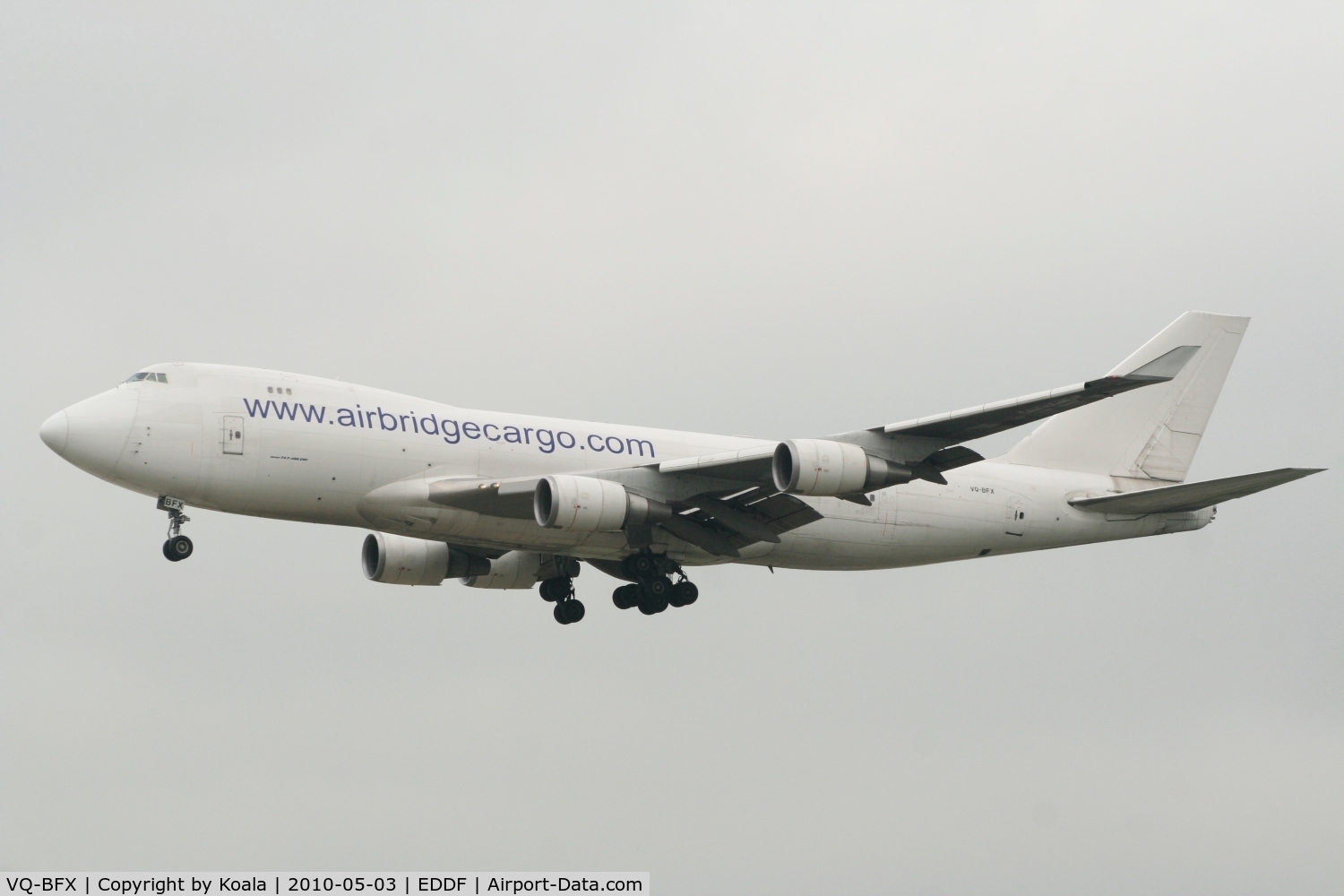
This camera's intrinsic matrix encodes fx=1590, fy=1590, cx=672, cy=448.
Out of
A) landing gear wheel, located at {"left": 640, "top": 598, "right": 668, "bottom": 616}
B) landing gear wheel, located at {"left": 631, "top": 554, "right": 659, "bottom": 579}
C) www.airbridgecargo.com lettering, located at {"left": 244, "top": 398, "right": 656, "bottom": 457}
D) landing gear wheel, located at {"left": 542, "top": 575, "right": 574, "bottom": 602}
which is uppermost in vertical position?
www.airbridgecargo.com lettering, located at {"left": 244, "top": 398, "right": 656, "bottom": 457}

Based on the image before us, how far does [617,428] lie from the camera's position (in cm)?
3816

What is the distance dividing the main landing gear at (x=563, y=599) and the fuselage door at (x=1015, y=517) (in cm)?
1135

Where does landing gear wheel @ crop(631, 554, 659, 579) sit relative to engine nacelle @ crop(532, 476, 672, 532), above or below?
below

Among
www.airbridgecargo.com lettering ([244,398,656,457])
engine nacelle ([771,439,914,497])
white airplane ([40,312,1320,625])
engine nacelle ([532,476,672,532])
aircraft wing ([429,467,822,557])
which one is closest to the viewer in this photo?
engine nacelle ([771,439,914,497])

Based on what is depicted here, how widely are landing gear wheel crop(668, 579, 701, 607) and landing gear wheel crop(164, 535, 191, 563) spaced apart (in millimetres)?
11169

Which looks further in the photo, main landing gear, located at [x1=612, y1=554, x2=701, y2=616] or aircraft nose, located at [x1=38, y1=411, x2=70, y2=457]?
main landing gear, located at [x1=612, y1=554, x2=701, y2=616]

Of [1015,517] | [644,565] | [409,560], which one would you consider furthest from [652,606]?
[1015,517]

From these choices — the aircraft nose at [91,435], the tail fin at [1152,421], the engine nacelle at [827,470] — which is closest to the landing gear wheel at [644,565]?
the engine nacelle at [827,470]

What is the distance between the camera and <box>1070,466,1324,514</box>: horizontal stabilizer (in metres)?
35.0

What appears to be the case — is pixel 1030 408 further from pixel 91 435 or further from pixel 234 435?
pixel 91 435

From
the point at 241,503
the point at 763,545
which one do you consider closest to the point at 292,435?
the point at 241,503

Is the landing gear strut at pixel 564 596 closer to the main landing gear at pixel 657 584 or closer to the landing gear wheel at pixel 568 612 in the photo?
the landing gear wheel at pixel 568 612

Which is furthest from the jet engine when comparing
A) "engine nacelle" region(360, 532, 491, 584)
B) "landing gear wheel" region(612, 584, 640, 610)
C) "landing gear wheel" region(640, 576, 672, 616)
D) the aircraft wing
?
the aircraft wing

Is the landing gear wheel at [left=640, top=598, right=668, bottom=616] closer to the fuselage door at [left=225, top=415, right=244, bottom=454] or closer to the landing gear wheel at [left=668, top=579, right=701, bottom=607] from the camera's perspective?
the landing gear wheel at [left=668, top=579, right=701, bottom=607]
